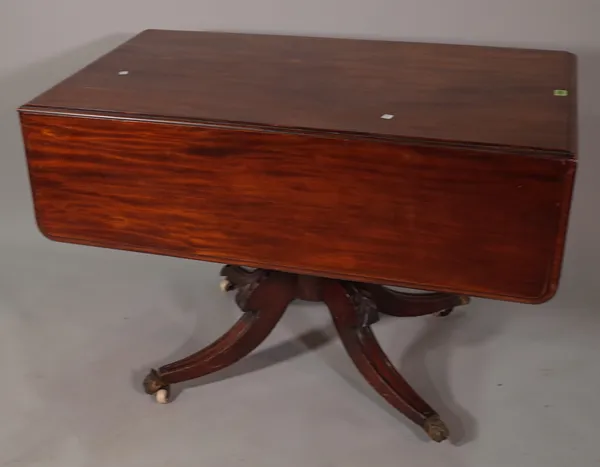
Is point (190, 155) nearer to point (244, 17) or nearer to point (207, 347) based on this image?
point (207, 347)

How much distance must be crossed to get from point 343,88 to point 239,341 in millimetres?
565

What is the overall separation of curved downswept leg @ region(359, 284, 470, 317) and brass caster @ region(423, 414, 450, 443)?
302 millimetres

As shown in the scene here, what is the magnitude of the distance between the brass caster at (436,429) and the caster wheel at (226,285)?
25.4 inches

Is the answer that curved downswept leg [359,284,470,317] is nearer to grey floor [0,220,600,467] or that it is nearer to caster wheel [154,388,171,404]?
grey floor [0,220,600,467]

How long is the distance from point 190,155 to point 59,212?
0.95 ft

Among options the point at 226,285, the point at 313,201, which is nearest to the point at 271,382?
the point at 226,285

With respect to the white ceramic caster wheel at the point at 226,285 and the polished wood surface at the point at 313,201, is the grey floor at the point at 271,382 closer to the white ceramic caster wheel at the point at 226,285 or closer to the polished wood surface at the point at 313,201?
the white ceramic caster wheel at the point at 226,285

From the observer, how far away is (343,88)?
1.36 meters

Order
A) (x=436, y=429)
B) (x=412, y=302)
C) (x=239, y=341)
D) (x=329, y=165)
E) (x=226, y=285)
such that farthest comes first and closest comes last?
(x=226, y=285) → (x=412, y=302) → (x=239, y=341) → (x=436, y=429) → (x=329, y=165)

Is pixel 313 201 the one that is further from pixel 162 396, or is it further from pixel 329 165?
pixel 162 396

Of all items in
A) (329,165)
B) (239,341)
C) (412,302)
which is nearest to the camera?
(329,165)

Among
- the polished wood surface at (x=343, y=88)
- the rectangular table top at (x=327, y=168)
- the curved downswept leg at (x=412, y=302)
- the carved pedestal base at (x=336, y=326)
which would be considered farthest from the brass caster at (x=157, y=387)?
the polished wood surface at (x=343, y=88)

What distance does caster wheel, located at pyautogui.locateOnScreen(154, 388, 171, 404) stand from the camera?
1.61 m

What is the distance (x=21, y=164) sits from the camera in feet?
6.89
